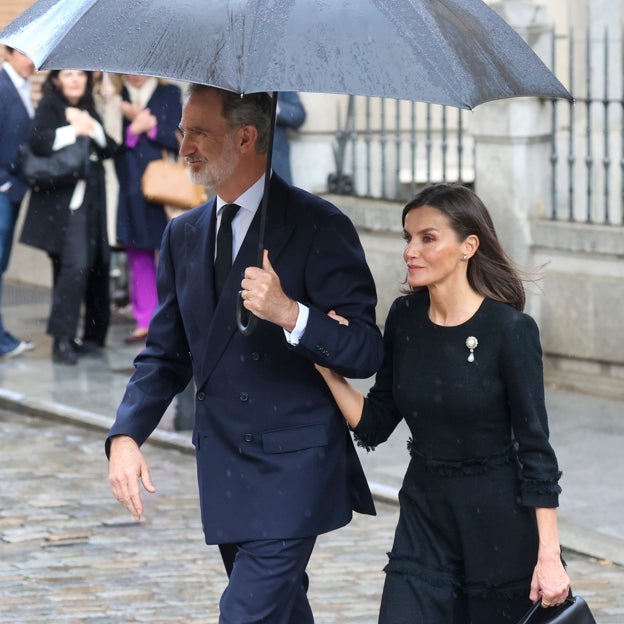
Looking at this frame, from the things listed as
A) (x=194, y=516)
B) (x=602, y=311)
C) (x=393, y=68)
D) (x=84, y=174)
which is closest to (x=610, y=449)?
(x=602, y=311)

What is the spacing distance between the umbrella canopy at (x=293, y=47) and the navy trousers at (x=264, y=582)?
126 cm

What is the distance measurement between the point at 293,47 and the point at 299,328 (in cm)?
72

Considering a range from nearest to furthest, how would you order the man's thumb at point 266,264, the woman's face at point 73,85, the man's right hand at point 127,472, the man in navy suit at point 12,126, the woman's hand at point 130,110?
the man's thumb at point 266,264 → the man's right hand at point 127,472 → the woman's face at point 73,85 → the man in navy suit at point 12,126 → the woman's hand at point 130,110

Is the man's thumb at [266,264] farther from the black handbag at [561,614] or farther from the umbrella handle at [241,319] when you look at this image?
the black handbag at [561,614]

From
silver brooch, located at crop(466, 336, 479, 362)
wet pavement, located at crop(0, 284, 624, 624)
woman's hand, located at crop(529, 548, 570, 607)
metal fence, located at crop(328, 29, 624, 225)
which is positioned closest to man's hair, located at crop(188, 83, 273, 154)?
silver brooch, located at crop(466, 336, 479, 362)

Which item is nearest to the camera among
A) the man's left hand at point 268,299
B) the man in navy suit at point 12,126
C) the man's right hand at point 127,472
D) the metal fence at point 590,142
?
→ the man's left hand at point 268,299

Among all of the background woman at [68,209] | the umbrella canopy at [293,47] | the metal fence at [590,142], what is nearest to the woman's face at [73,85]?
the background woman at [68,209]

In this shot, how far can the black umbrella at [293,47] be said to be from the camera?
3.85 meters

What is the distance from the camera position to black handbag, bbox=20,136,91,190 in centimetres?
1155

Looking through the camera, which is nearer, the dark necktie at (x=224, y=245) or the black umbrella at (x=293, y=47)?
the black umbrella at (x=293, y=47)

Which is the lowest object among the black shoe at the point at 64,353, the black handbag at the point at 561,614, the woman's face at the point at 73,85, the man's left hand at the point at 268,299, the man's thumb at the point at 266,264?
the black shoe at the point at 64,353

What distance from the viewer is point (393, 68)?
154 inches

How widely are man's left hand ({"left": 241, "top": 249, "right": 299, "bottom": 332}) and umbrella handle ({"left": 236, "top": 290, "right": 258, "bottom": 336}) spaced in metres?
0.07

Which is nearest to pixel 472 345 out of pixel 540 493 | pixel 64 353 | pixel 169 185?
pixel 540 493
